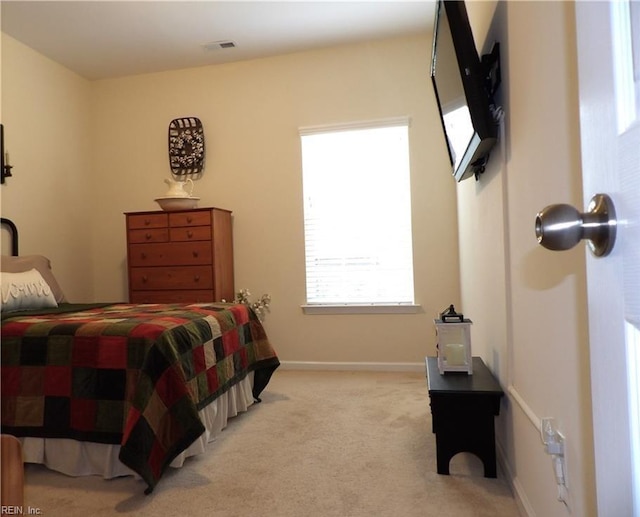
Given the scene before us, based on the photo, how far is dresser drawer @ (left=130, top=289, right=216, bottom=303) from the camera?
3492mm

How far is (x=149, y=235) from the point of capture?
3564 millimetres

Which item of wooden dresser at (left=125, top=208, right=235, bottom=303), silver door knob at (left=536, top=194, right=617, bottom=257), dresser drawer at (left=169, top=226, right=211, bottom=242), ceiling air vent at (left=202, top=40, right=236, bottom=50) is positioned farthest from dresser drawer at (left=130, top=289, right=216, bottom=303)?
silver door knob at (left=536, top=194, right=617, bottom=257)

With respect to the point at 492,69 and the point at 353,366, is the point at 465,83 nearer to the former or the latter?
the point at 492,69

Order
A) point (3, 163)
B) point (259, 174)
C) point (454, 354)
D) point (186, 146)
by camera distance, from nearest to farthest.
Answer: point (454, 354) < point (3, 163) < point (259, 174) < point (186, 146)

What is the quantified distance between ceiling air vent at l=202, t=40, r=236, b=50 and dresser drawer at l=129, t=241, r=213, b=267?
1724 millimetres

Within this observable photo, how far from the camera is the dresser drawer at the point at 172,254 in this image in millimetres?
3506

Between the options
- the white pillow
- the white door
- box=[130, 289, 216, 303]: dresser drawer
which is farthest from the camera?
box=[130, 289, 216, 303]: dresser drawer

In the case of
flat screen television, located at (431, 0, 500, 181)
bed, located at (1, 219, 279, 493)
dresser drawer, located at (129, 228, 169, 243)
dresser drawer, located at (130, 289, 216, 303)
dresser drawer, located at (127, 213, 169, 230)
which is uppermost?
flat screen television, located at (431, 0, 500, 181)

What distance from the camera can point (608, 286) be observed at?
442mm

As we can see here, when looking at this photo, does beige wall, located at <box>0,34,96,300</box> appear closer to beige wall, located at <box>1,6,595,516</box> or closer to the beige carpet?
beige wall, located at <box>1,6,595,516</box>

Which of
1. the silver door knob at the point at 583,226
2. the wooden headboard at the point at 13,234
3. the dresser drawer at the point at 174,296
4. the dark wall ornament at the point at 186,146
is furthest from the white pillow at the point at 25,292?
the silver door knob at the point at 583,226

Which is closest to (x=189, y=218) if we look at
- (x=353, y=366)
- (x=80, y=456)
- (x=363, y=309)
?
(x=363, y=309)

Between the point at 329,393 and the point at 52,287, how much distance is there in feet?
7.11

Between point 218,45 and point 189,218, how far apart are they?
153 centimetres
